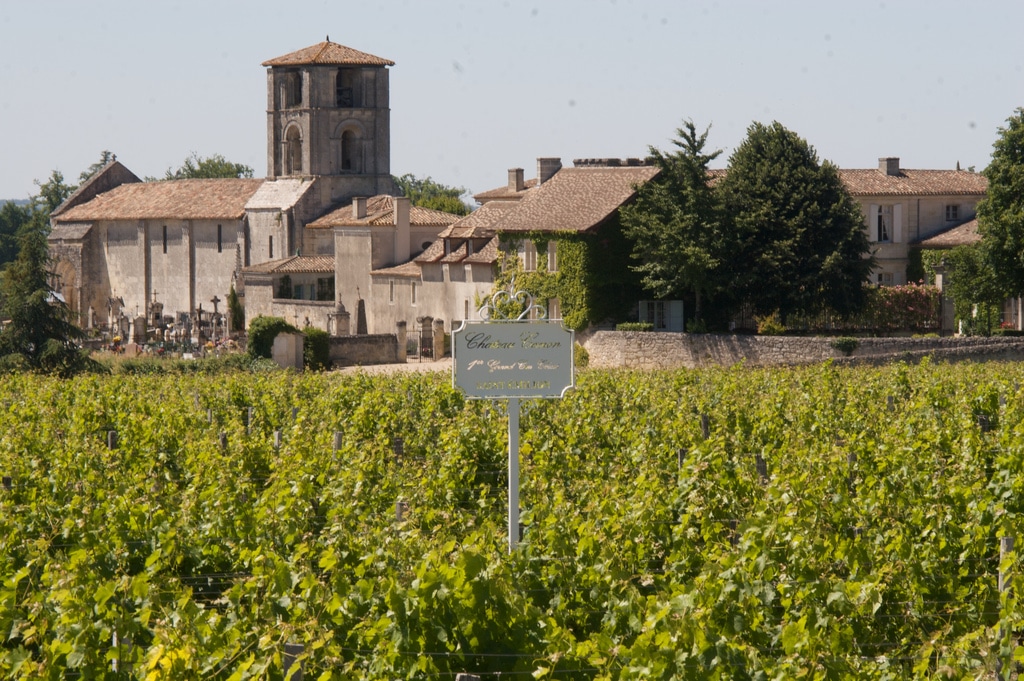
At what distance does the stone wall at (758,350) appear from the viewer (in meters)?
32.2

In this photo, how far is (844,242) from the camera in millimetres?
36750

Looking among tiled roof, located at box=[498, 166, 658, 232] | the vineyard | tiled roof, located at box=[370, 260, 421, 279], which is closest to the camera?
the vineyard

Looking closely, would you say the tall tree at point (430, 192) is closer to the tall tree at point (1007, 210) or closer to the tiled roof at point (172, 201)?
the tiled roof at point (172, 201)

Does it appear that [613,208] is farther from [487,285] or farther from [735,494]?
[735,494]

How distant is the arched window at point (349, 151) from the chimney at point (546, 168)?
14.4m

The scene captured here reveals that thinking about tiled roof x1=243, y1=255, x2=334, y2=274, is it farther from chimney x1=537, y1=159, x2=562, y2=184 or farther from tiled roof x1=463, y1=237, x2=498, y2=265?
tiled roof x1=463, y1=237, x2=498, y2=265

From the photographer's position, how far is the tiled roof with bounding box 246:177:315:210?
56.9 m

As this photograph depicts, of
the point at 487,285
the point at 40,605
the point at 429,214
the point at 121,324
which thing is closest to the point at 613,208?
the point at 487,285

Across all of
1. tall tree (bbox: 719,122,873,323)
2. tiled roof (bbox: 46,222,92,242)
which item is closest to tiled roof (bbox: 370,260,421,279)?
tall tree (bbox: 719,122,873,323)

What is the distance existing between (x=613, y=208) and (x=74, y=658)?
3392cm

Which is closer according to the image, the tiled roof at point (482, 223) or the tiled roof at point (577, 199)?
the tiled roof at point (577, 199)

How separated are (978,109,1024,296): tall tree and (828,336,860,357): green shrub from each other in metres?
6.44

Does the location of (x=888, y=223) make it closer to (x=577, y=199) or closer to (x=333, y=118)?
(x=577, y=199)

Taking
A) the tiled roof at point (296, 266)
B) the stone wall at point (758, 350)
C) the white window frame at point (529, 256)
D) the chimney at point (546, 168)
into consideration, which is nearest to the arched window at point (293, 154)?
the tiled roof at point (296, 266)
